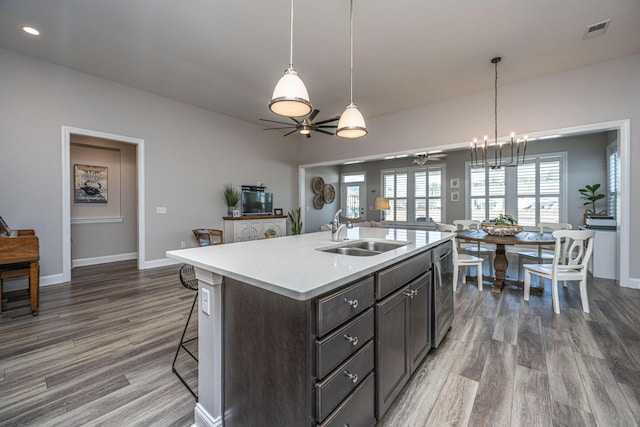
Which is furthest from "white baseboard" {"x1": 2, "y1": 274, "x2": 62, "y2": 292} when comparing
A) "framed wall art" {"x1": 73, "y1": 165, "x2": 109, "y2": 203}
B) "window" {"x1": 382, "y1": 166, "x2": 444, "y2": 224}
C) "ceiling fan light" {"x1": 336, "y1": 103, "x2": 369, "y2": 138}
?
"window" {"x1": 382, "y1": 166, "x2": 444, "y2": 224}

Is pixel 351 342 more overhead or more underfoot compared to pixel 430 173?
more underfoot

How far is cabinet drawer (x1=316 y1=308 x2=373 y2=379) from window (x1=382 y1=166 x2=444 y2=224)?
7.34 metres

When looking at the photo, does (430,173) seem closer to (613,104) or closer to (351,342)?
(613,104)

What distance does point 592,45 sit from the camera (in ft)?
10.8

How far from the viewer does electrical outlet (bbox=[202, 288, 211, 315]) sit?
1313 mm

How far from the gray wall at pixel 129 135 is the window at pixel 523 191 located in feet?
18.2

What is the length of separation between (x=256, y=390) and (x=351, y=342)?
1.51ft

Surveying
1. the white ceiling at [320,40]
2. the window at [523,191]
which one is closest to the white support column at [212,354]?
the white ceiling at [320,40]

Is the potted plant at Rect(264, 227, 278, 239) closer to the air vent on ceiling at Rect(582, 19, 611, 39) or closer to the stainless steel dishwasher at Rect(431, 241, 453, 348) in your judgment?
the stainless steel dishwasher at Rect(431, 241, 453, 348)

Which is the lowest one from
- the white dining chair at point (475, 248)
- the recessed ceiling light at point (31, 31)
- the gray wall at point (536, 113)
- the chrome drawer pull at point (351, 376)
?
the chrome drawer pull at point (351, 376)

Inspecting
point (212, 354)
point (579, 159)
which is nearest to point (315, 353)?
point (212, 354)

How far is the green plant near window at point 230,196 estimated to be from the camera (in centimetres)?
577

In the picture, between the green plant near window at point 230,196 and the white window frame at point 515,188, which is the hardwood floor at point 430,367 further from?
the white window frame at point 515,188

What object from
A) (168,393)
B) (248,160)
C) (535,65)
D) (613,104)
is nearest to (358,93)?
(535,65)
